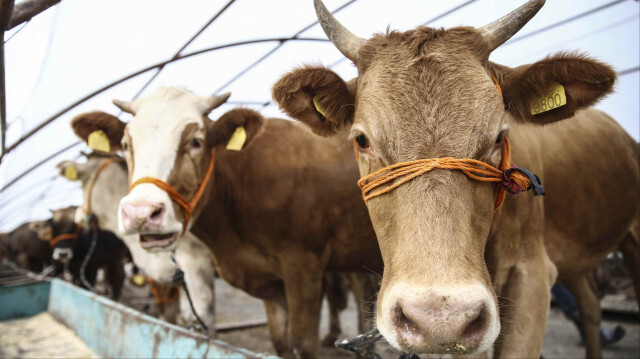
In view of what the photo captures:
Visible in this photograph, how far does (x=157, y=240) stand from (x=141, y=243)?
9cm

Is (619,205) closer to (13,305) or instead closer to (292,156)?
(292,156)

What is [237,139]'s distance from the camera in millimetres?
3104

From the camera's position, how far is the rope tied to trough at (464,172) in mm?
1334

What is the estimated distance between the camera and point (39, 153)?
7172 millimetres

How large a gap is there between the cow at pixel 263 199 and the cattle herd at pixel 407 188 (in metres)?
0.01

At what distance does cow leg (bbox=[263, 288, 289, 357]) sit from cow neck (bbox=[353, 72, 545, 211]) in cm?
228

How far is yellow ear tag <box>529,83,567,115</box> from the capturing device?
1.72 meters

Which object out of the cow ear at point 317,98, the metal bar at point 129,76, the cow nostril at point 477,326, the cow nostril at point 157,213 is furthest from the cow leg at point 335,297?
the cow nostril at point 477,326

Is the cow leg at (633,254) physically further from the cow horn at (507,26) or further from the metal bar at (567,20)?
the cow horn at (507,26)

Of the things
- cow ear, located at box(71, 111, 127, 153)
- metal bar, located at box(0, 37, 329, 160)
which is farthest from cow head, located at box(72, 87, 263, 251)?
metal bar, located at box(0, 37, 329, 160)

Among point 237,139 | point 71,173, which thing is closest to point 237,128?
point 237,139

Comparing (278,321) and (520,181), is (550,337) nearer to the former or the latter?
(278,321)

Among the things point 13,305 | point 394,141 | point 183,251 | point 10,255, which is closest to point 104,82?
point 183,251

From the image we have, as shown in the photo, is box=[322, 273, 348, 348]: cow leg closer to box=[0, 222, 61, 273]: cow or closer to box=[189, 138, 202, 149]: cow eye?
box=[189, 138, 202, 149]: cow eye
